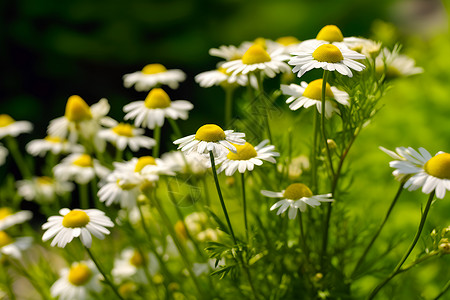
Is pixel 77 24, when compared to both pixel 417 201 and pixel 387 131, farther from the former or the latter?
pixel 417 201

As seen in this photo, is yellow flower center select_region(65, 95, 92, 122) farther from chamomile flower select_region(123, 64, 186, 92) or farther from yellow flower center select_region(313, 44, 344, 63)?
yellow flower center select_region(313, 44, 344, 63)

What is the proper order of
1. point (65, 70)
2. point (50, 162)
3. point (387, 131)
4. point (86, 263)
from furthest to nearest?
1. point (65, 70)
2. point (387, 131)
3. point (50, 162)
4. point (86, 263)

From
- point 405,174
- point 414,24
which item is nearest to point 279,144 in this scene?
point 405,174

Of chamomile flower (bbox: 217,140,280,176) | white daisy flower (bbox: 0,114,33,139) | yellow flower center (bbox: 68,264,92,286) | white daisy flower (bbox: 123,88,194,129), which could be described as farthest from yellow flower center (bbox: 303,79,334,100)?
white daisy flower (bbox: 0,114,33,139)

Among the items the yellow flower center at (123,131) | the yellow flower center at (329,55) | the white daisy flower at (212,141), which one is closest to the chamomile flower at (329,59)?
the yellow flower center at (329,55)

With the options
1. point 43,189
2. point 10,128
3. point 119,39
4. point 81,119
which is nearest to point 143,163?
point 81,119

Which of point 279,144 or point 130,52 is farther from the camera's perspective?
point 130,52

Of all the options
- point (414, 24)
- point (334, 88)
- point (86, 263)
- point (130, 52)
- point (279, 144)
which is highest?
point (334, 88)
